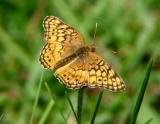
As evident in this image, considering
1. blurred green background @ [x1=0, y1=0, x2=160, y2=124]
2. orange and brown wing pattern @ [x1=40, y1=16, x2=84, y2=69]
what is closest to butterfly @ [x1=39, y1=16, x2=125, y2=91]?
orange and brown wing pattern @ [x1=40, y1=16, x2=84, y2=69]

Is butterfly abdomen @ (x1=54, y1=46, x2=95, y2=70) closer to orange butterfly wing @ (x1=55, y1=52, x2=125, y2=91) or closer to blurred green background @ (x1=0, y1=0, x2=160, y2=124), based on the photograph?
orange butterfly wing @ (x1=55, y1=52, x2=125, y2=91)

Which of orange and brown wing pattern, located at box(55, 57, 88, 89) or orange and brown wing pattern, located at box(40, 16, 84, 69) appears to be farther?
orange and brown wing pattern, located at box(40, 16, 84, 69)

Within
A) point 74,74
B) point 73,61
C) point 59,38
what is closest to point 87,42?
point 59,38

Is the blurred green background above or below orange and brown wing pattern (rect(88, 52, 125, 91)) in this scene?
below

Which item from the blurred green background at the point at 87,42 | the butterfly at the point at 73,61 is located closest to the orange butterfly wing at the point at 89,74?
the butterfly at the point at 73,61

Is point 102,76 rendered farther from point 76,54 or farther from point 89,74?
point 76,54

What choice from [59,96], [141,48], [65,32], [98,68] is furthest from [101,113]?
[98,68]

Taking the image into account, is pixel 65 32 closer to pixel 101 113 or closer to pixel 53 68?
pixel 53 68
